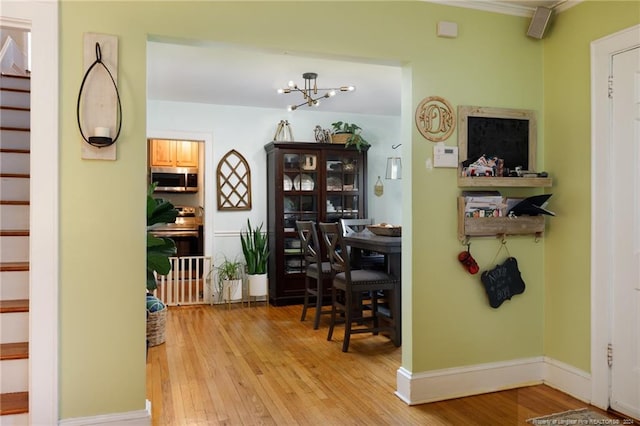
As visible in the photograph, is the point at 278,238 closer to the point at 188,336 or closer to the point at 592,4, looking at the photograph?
the point at 188,336

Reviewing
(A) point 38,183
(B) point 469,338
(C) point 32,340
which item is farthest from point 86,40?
(B) point 469,338

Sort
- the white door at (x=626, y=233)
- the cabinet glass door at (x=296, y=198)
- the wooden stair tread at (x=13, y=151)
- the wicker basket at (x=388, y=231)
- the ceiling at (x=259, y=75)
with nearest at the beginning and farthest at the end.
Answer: the white door at (x=626, y=233), the wooden stair tread at (x=13, y=151), the ceiling at (x=259, y=75), the wicker basket at (x=388, y=231), the cabinet glass door at (x=296, y=198)

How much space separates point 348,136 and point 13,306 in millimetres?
4313

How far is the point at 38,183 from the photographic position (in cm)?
221

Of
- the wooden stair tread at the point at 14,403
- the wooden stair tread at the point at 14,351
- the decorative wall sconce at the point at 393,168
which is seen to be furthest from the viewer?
the decorative wall sconce at the point at 393,168

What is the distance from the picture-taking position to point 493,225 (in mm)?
2965

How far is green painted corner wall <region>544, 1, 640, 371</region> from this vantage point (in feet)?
9.35

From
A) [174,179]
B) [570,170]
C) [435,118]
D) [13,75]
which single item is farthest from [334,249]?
[174,179]

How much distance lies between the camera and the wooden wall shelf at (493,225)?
2928mm

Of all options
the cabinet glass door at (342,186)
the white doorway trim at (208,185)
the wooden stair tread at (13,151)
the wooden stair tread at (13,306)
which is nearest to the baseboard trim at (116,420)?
the wooden stair tread at (13,306)

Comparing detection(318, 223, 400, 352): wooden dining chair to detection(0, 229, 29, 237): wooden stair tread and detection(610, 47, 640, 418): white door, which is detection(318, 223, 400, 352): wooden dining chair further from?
detection(0, 229, 29, 237): wooden stair tread

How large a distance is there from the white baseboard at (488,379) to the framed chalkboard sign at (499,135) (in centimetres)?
130

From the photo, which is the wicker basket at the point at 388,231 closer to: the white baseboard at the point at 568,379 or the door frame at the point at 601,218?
the white baseboard at the point at 568,379

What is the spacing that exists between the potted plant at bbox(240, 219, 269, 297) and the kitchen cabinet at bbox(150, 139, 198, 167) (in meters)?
2.76
